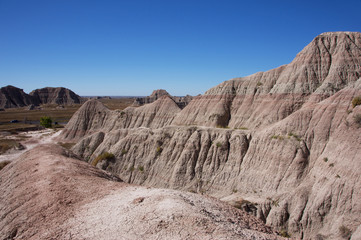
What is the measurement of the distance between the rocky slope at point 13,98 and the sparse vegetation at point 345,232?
19300cm

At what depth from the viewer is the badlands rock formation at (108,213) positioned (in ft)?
28.2

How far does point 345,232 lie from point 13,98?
200 metres

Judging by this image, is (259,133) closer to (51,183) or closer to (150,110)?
(51,183)

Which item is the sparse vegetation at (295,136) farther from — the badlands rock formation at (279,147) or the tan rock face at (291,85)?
the tan rock face at (291,85)

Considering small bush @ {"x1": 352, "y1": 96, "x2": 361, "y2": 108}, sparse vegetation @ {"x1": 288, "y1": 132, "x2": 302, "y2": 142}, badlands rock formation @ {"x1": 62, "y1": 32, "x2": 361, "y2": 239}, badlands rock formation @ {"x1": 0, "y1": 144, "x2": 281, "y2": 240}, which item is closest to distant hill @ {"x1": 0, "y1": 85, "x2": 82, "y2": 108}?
badlands rock formation @ {"x1": 62, "y1": 32, "x2": 361, "y2": 239}

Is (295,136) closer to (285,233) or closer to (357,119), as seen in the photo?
(357,119)

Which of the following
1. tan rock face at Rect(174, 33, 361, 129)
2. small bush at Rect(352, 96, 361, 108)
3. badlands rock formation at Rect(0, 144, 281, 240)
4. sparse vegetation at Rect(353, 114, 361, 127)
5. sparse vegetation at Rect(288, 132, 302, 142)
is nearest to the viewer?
badlands rock formation at Rect(0, 144, 281, 240)

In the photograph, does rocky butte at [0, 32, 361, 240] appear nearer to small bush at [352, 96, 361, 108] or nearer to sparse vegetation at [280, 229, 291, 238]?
sparse vegetation at [280, 229, 291, 238]

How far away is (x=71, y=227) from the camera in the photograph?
9609 mm

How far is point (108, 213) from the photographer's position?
10320mm

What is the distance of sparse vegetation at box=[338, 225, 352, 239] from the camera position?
15.7 m

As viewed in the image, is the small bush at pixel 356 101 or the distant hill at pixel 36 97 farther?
the distant hill at pixel 36 97

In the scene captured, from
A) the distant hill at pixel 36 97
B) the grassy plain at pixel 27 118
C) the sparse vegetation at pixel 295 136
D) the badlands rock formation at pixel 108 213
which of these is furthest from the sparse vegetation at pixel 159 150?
the distant hill at pixel 36 97

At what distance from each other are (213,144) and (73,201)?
20.5m
